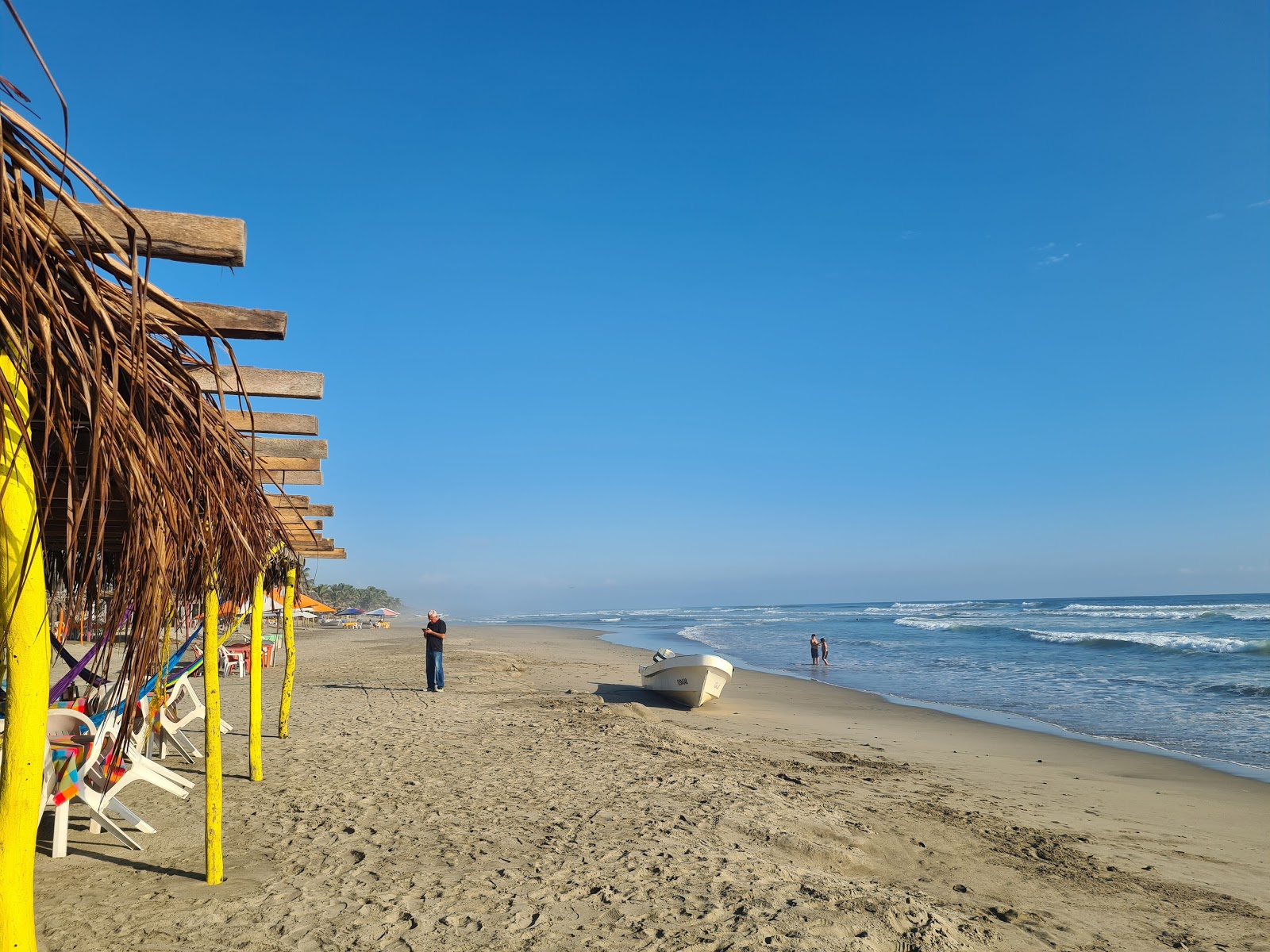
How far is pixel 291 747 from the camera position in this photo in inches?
348

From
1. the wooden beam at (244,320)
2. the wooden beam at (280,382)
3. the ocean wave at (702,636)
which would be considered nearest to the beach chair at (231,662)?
the wooden beam at (280,382)

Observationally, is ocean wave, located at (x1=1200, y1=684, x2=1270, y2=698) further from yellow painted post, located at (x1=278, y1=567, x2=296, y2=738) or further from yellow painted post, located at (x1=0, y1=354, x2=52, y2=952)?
yellow painted post, located at (x1=0, y1=354, x2=52, y2=952)

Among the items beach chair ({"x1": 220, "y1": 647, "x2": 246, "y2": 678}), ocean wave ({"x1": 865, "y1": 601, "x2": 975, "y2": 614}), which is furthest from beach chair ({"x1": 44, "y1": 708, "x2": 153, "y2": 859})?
ocean wave ({"x1": 865, "y1": 601, "x2": 975, "y2": 614})

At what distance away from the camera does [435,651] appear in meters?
14.3

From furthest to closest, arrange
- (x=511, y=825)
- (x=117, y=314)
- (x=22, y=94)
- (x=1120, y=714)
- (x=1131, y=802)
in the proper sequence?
(x=1120, y=714) → (x=1131, y=802) → (x=511, y=825) → (x=117, y=314) → (x=22, y=94)

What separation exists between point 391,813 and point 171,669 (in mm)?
2591

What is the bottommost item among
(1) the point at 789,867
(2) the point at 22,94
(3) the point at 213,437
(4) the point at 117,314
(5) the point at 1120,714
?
(5) the point at 1120,714

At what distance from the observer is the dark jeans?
14.4 metres

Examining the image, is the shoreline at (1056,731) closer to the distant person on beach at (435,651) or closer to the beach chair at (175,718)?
the distant person on beach at (435,651)

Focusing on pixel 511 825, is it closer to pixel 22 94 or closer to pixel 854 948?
pixel 854 948

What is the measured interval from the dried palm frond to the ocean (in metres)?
12.4

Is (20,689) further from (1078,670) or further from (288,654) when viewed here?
(1078,670)

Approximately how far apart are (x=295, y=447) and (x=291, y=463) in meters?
0.27

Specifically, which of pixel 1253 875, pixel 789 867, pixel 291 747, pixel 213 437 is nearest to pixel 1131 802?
pixel 1253 875
